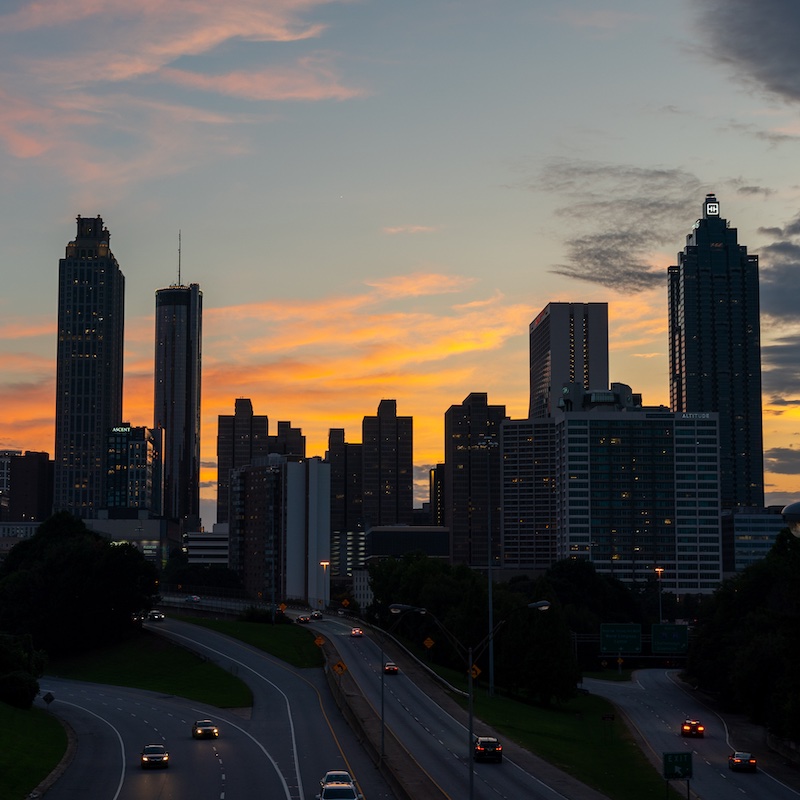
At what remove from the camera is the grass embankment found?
71.9m

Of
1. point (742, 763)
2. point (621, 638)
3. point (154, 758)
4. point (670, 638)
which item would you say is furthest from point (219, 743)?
point (621, 638)

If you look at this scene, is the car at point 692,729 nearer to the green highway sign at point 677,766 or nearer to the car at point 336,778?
the green highway sign at point 677,766

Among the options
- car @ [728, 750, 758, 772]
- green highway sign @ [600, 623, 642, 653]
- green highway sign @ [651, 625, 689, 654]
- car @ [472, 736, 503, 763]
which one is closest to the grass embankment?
car @ [472, 736, 503, 763]

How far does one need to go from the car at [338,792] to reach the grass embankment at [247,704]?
1583 centimetres

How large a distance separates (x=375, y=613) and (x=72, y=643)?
5290cm

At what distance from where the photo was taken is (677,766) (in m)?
59.6

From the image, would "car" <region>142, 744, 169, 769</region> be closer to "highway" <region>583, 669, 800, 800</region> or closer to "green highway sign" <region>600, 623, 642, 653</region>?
"highway" <region>583, 669, 800, 800</region>

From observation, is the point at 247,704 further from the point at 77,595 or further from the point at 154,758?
the point at 77,595

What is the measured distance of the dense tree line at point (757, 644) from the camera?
7831cm

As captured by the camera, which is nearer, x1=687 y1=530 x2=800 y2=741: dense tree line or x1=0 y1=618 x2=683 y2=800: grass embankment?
x1=0 y1=618 x2=683 y2=800: grass embankment

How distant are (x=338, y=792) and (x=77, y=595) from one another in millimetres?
94539

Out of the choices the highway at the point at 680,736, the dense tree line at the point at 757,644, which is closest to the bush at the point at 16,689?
the highway at the point at 680,736

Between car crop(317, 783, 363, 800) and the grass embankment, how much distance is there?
51.9 feet

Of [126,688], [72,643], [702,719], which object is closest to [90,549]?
[72,643]
